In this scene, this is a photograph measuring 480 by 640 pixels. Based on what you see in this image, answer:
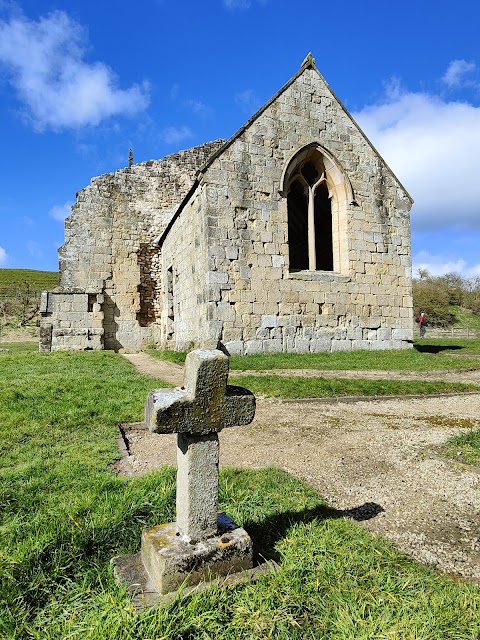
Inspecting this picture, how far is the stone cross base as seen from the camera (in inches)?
79.4

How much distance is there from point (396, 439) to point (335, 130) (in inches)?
443

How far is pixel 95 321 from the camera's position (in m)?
16.4

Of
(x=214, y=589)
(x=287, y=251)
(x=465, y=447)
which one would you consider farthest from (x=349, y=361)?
(x=214, y=589)

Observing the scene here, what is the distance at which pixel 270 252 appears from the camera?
468 inches

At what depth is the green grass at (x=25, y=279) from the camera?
42.6 m

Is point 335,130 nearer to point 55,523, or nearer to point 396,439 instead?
point 396,439

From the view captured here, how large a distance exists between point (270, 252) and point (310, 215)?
2.08 m

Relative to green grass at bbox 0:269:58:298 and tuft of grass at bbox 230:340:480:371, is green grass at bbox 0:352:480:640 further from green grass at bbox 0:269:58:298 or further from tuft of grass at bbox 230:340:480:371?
green grass at bbox 0:269:58:298

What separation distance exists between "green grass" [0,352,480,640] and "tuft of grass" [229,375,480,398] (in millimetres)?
3576

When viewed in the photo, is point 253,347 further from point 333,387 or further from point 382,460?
point 382,460

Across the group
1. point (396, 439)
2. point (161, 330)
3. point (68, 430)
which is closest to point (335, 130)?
point (161, 330)

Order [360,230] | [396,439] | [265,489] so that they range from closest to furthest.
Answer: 1. [265,489]
2. [396,439]
3. [360,230]

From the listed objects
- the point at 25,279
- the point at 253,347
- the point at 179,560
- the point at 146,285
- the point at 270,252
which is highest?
the point at 25,279

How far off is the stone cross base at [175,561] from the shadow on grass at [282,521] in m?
0.20
